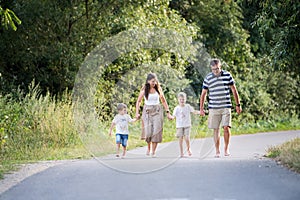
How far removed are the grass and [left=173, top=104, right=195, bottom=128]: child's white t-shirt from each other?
1.77 metres

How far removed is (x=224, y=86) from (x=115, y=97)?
6.72 metres

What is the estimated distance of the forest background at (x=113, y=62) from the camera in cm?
1302

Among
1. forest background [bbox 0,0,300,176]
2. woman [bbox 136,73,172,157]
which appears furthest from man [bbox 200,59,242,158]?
forest background [bbox 0,0,300,176]

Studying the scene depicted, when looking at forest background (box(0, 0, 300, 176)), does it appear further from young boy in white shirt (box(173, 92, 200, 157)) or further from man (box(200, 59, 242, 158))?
young boy in white shirt (box(173, 92, 200, 157))

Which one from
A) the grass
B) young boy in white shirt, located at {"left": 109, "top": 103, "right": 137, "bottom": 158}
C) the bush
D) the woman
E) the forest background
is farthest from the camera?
the bush

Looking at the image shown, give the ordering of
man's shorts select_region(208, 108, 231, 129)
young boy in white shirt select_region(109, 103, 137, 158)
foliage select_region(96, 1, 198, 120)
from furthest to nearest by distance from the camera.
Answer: foliage select_region(96, 1, 198, 120), man's shorts select_region(208, 108, 231, 129), young boy in white shirt select_region(109, 103, 137, 158)

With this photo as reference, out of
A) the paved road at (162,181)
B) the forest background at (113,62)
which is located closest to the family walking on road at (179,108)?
the paved road at (162,181)

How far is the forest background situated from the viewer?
13023 millimetres

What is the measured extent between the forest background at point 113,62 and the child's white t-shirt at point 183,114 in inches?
87.6

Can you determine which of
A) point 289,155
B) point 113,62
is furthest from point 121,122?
point 113,62

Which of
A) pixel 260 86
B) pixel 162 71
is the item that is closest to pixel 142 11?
pixel 162 71

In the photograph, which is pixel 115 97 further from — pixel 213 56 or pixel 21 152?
pixel 213 56

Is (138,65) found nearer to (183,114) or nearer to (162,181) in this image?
(183,114)

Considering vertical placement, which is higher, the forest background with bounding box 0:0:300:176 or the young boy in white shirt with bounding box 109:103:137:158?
the forest background with bounding box 0:0:300:176
